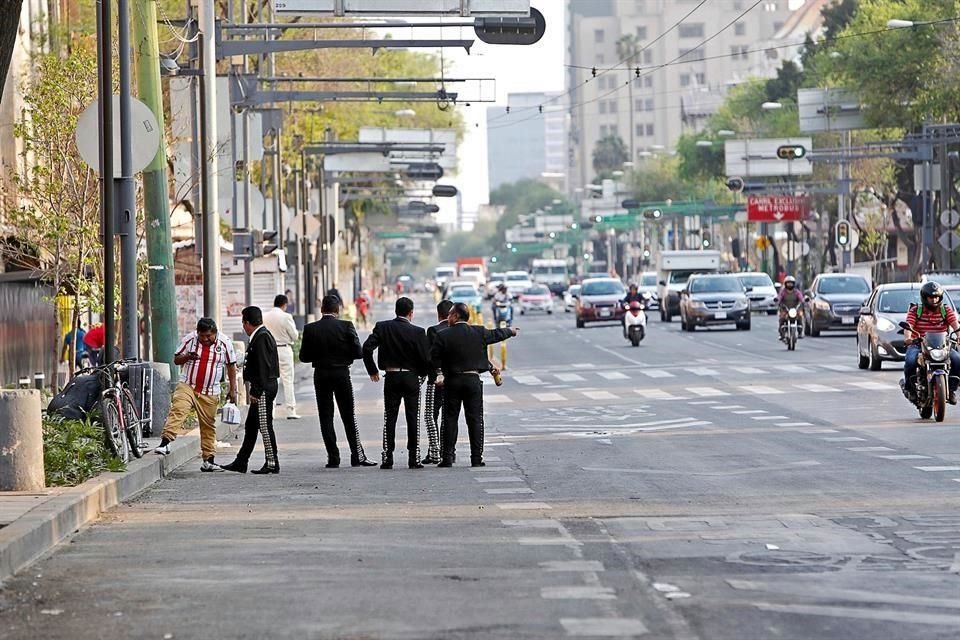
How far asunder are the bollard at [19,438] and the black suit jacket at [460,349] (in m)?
5.65

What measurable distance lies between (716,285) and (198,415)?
44811 mm

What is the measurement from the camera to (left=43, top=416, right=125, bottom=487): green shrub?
680 inches

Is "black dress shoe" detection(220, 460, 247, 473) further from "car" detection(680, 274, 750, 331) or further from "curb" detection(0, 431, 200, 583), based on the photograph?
"car" detection(680, 274, 750, 331)

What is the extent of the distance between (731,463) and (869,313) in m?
19.5

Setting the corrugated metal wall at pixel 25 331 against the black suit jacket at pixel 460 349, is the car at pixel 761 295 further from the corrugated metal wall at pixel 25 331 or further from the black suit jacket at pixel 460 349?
the black suit jacket at pixel 460 349

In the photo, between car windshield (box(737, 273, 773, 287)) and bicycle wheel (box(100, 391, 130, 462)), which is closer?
bicycle wheel (box(100, 391, 130, 462))

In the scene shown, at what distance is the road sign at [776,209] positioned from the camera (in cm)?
10344

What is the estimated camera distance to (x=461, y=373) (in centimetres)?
2123

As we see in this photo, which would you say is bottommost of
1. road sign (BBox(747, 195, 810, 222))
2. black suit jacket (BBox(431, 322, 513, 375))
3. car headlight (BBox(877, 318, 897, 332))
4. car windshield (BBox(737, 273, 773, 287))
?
car headlight (BBox(877, 318, 897, 332))

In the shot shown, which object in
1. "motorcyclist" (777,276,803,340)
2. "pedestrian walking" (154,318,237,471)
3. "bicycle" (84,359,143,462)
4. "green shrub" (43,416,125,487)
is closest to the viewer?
"green shrub" (43,416,125,487)

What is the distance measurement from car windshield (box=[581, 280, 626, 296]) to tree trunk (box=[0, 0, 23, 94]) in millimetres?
59812

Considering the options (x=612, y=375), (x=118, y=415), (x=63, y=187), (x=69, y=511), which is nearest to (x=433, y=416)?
(x=118, y=415)

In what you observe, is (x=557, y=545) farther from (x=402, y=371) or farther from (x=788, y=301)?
(x=788, y=301)

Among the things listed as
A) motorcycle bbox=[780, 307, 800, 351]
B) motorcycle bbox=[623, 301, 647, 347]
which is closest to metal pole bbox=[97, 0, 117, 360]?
motorcycle bbox=[780, 307, 800, 351]
